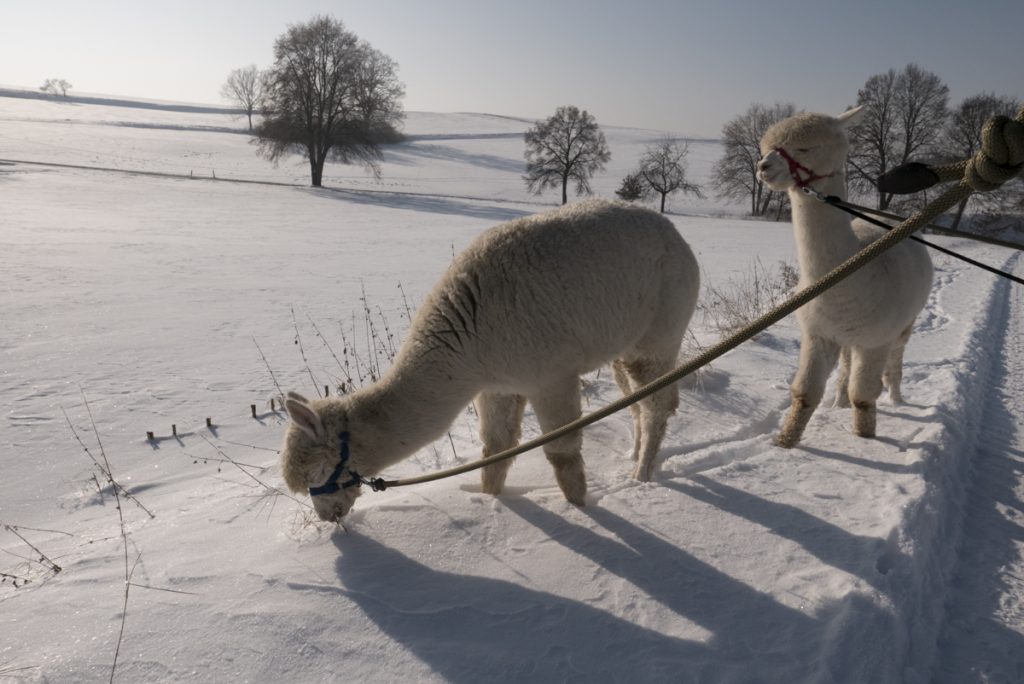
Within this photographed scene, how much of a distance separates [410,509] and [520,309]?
1.33 metres

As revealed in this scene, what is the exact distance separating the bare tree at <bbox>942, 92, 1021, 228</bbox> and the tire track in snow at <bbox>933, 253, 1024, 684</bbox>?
23699 mm

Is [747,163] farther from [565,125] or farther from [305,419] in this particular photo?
[305,419]

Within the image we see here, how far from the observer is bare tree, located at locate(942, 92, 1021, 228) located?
24141 mm

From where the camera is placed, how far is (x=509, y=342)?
130 inches

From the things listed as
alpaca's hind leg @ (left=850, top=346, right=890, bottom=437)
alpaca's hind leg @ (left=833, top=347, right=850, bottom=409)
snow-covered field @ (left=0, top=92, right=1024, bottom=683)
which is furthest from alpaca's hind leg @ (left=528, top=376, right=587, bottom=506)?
alpaca's hind leg @ (left=833, top=347, right=850, bottom=409)

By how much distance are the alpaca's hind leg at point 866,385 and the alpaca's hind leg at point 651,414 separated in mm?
1436

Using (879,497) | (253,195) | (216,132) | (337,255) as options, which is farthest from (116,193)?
(216,132)

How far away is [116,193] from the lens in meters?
25.7

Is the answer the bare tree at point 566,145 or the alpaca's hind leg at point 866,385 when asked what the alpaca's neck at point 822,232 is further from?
the bare tree at point 566,145

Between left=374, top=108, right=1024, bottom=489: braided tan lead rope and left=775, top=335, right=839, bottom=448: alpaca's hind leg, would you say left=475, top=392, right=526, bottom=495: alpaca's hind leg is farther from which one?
left=775, top=335, right=839, bottom=448: alpaca's hind leg

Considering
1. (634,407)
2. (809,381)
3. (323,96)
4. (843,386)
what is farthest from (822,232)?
(323,96)

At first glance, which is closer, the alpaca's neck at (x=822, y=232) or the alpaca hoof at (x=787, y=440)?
the alpaca's neck at (x=822, y=232)

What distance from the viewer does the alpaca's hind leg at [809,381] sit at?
435 cm

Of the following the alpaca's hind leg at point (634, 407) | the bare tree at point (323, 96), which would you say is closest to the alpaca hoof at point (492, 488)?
the alpaca's hind leg at point (634, 407)
